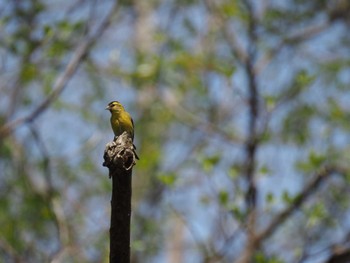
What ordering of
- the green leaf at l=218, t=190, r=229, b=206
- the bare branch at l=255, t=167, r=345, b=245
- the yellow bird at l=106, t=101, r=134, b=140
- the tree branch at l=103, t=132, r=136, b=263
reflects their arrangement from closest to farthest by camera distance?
the tree branch at l=103, t=132, r=136, b=263 → the yellow bird at l=106, t=101, r=134, b=140 → the green leaf at l=218, t=190, r=229, b=206 → the bare branch at l=255, t=167, r=345, b=245

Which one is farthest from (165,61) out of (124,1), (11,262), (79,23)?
(11,262)

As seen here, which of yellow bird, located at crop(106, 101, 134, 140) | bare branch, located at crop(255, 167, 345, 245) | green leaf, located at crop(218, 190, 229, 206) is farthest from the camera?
bare branch, located at crop(255, 167, 345, 245)

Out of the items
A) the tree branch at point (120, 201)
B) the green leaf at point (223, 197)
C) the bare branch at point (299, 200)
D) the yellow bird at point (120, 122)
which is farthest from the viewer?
the bare branch at point (299, 200)

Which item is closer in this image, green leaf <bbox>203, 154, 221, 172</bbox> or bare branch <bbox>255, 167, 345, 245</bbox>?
green leaf <bbox>203, 154, 221, 172</bbox>

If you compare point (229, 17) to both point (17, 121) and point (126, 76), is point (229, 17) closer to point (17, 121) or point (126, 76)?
point (126, 76)

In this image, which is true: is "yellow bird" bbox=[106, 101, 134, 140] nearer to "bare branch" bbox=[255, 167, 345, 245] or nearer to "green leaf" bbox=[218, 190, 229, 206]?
"green leaf" bbox=[218, 190, 229, 206]

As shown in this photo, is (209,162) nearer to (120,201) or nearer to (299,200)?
(299,200)

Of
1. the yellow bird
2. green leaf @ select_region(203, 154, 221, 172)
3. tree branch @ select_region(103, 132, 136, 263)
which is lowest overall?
tree branch @ select_region(103, 132, 136, 263)

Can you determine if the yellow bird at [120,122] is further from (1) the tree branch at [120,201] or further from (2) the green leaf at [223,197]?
(2) the green leaf at [223,197]

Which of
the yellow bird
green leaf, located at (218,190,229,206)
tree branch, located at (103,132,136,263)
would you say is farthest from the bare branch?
tree branch, located at (103,132,136,263)

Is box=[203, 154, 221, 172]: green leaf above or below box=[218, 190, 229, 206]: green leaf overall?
above

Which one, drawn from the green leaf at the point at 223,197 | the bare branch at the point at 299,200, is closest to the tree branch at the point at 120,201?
the green leaf at the point at 223,197

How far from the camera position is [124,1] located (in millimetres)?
8406

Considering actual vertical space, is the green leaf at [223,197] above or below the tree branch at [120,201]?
above
